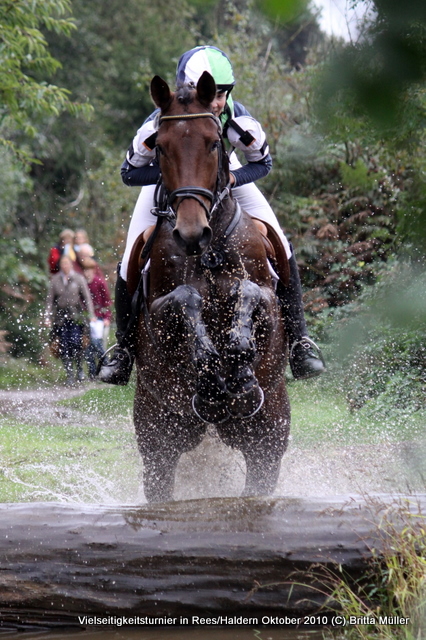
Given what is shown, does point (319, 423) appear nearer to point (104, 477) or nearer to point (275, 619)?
point (104, 477)

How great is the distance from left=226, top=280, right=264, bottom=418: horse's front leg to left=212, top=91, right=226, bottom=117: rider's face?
902mm

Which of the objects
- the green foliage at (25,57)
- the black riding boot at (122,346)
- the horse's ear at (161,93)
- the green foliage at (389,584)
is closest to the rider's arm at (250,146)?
the horse's ear at (161,93)

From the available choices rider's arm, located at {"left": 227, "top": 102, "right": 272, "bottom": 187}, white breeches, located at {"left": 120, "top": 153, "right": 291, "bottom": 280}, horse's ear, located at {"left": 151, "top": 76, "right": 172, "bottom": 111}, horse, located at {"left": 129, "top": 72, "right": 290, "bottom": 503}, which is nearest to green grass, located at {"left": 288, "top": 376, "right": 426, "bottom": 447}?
horse, located at {"left": 129, "top": 72, "right": 290, "bottom": 503}

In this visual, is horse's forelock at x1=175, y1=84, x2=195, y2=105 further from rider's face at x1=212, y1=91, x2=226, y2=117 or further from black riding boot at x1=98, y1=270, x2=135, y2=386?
black riding boot at x1=98, y1=270, x2=135, y2=386

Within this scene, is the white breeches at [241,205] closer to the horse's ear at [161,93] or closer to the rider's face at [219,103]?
the rider's face at [219,103]

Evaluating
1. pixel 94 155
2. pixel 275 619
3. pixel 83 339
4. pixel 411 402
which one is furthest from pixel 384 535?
pixel 94 155

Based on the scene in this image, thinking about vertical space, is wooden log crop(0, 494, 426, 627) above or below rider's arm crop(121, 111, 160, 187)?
below

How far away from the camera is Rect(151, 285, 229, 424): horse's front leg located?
3859mm

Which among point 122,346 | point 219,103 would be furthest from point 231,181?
point 122,346

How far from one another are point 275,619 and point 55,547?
0.93m

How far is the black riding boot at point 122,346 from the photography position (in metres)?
4.84

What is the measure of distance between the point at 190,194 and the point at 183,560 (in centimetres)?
166

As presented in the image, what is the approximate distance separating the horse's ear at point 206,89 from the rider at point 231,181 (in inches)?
3.6

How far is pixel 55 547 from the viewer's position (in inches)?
128
